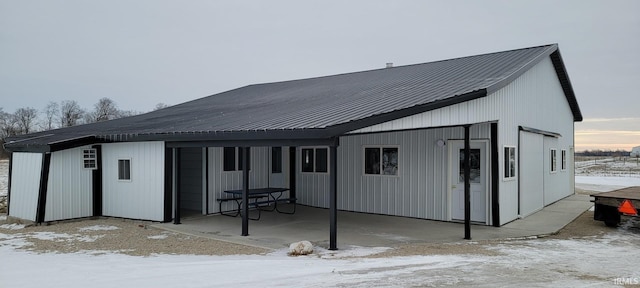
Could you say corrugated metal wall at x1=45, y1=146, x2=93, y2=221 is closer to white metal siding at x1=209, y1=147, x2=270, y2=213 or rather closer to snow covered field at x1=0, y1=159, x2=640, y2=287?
white metal siding at x1=209, y1=147, x2=270, y2=213

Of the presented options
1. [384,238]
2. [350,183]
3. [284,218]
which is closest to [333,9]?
[350,183]

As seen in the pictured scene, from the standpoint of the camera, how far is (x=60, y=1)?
1922 cm

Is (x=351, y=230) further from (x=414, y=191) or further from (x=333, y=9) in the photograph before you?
(x=333, y=9)

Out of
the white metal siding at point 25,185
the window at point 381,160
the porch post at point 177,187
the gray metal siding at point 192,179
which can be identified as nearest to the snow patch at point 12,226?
the white metal siding at point 25,185

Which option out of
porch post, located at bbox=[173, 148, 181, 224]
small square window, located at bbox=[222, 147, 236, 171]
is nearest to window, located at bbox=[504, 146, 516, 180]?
small square window, located at bbox=[222, 147, 236, 171]

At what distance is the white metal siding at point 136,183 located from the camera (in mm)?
10914

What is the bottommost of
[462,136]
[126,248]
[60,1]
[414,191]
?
[126,248]

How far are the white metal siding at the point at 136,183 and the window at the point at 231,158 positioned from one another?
5.98ft

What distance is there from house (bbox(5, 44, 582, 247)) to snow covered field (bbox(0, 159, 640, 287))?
2161 millimetres

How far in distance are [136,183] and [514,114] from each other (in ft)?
30.8

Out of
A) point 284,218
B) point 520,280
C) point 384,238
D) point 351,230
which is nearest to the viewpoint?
point 520,280

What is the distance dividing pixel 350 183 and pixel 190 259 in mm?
6158

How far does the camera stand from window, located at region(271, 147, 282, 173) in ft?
44.2

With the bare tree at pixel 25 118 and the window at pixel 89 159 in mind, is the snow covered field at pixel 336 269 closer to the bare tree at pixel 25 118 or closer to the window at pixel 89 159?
the window at pixel 89 159
